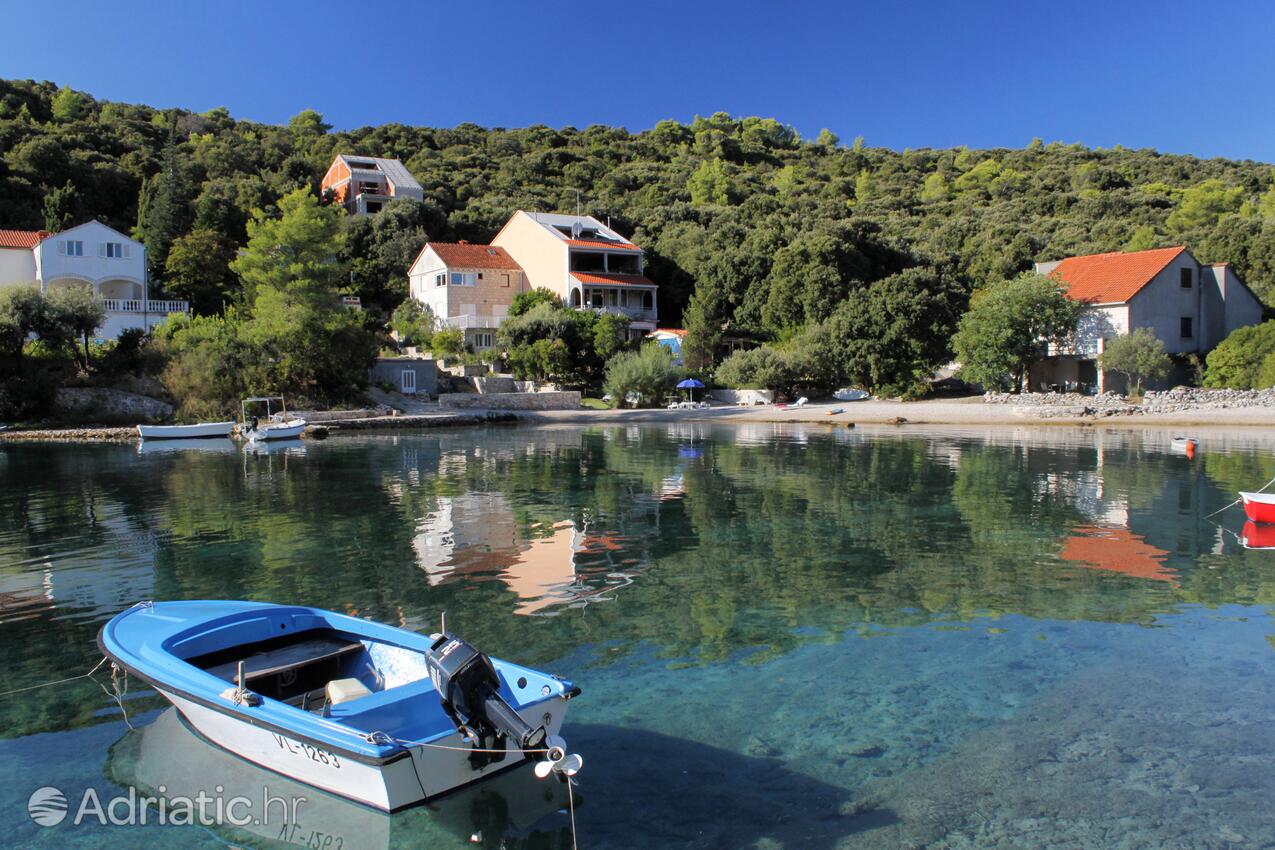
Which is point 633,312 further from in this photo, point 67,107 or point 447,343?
point 67,107

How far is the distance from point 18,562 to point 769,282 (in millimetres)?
53130

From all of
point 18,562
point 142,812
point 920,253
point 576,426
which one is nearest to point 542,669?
point 142,812

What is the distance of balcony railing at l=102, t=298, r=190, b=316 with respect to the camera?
52.8 meters

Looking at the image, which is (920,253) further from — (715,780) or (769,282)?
(715,780)

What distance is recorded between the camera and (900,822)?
6.90m

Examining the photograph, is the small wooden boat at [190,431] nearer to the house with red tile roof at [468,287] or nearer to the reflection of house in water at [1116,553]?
the house with red tile roof at [468,287]

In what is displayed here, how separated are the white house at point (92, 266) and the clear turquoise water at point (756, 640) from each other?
30.5 metres

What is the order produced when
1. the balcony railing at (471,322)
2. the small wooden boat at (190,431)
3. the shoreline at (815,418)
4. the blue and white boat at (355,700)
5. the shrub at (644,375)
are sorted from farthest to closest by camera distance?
the balcony railing at (471,322), the shrub at (644,375), the shoreline at (815,418), the small wooden boat at (190,431), the blue and white boat at (355,700)

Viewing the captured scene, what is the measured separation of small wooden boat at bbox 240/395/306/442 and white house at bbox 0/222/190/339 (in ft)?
33.6

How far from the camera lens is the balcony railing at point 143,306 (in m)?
52.8

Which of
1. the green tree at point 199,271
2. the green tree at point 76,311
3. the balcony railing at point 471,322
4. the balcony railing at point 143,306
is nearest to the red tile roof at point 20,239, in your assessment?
the balcony railing at point 143,306

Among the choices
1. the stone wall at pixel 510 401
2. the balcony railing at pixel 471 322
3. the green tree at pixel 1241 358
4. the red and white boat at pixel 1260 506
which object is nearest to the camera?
the red and white boat at pixel 1260 506

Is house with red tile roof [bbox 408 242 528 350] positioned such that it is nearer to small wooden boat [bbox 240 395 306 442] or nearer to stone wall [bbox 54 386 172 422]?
small wooden boat [bbox 240 395 306 442]

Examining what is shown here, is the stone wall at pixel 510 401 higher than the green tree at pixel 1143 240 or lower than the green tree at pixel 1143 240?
lower
